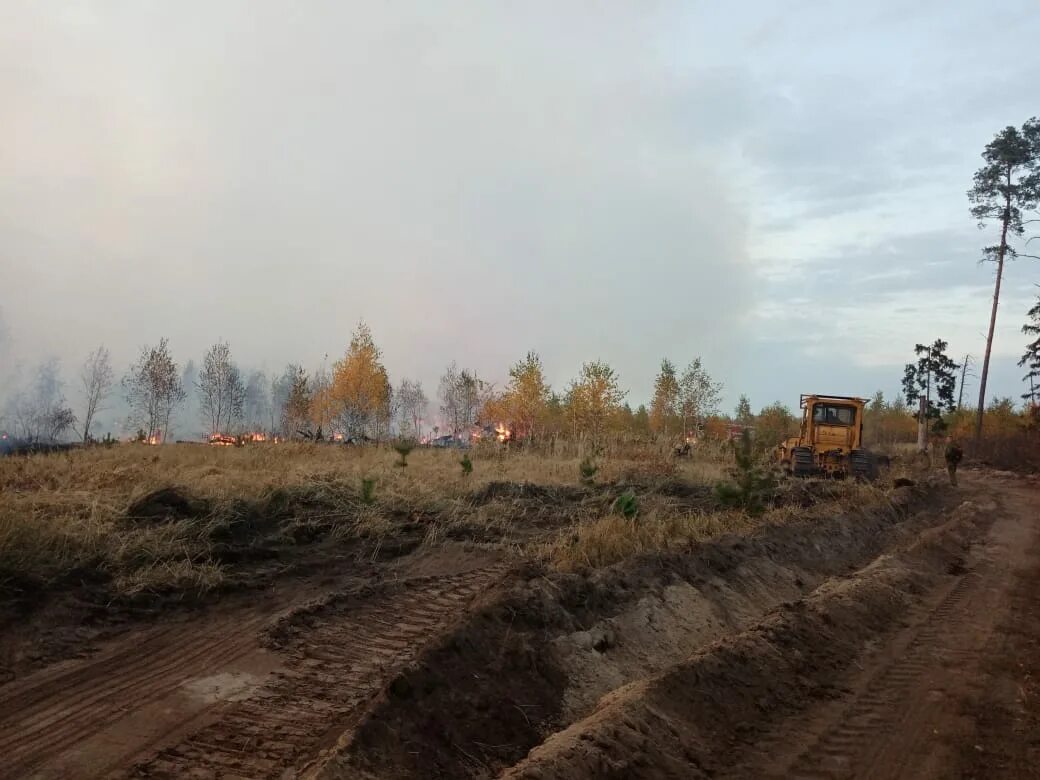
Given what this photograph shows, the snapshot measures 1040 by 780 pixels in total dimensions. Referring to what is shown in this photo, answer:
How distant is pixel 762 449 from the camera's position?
23.4 metres

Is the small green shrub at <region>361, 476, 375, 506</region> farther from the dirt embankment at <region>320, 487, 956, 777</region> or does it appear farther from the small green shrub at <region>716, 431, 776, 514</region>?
the small green shrub at <region>716, 431, 776, 514</region>

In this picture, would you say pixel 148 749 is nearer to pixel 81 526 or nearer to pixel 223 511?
pixel 81 526

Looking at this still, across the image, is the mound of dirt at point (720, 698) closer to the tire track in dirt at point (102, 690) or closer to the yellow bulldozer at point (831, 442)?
the tire track in dirt at point (102, 690)

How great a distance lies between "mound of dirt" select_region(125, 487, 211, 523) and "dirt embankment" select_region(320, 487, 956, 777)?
542 cm

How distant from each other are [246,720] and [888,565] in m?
8.69

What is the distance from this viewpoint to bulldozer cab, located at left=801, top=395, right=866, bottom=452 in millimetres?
26344

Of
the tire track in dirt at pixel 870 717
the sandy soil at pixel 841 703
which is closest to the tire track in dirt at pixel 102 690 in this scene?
the sandy soil at pixel 841 703

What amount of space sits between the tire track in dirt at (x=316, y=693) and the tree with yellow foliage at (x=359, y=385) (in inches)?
1647

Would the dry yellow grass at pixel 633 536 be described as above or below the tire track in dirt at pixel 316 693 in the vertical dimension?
above

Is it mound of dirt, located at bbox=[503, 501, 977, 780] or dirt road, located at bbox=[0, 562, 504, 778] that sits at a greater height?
mound of dirt, located at bbox=[503, 501, 977, 780]

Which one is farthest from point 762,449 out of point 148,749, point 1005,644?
point 148,749

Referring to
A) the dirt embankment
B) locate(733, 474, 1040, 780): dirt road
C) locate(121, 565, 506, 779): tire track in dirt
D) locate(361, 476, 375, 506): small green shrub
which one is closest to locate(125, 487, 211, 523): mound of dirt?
locate(361, 476, 375, 506): small green shrub

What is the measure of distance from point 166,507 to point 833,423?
79.1 feet

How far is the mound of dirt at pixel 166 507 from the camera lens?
29.2 feet
